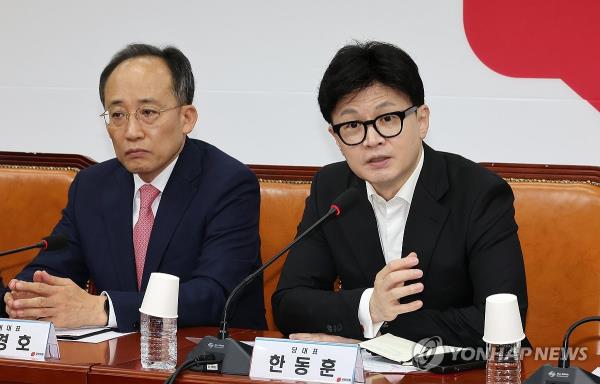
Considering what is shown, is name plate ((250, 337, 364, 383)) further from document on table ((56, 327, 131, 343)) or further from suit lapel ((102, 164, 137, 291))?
suit lapel ((102, 164, 137, 291))

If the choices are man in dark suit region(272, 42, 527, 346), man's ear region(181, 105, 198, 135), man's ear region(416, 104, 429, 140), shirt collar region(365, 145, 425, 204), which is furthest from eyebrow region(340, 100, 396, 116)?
man's ear region(181, 105, 198, 135)

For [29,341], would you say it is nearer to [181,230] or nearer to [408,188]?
[181,230]

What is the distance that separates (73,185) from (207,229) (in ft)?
1.80

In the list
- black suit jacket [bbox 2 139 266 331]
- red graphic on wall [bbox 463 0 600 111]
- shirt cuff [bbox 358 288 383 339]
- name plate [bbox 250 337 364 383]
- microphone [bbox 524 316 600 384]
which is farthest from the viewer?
red graphic on wall [bbox 463 0 600 111]

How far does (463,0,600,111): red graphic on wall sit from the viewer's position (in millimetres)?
3410

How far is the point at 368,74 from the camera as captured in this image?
2619 mm

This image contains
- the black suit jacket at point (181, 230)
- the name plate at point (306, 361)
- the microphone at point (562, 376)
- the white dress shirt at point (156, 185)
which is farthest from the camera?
the white dress shirt at point (156, 185)

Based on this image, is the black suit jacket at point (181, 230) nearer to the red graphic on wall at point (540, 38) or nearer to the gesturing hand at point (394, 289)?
the gesturing hand at point (394, 289)

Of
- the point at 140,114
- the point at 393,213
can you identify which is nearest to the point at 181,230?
the point at 140,114

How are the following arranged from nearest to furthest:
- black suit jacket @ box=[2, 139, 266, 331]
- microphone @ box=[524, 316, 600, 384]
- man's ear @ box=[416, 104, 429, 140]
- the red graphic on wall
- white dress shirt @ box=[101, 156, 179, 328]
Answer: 1. microphone @ box=[524, 316, 600, 384]
2. man's ear @ box=[416, 104, 429, 140]
3. black suit jacket @ box=[2, 139, 266, 331]
4. white dress shirt @ box=[101, 156, 179, 328]
5. the red graphic on wall

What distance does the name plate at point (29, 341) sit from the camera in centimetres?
212

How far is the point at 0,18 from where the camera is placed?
4.07 m

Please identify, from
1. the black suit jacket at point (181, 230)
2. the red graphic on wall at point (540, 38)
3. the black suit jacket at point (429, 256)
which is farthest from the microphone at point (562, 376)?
the red graphic on wall at point (540, 38)

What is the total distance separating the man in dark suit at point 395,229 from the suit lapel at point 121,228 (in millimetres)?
557
